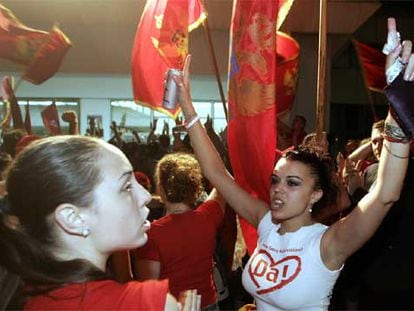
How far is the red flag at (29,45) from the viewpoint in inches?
139

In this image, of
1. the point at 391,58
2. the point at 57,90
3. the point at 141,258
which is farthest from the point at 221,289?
the point at 57,90

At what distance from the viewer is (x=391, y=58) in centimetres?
139

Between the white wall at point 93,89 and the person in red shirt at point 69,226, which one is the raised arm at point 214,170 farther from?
the white wall at point 93,89

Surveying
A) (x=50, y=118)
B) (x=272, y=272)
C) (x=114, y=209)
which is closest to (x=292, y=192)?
(x=272, y=272)

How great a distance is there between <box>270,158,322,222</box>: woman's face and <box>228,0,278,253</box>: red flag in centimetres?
33

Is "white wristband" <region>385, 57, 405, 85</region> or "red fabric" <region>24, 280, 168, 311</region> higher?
"white wristband" <region>385, 57, 405, 85</region>

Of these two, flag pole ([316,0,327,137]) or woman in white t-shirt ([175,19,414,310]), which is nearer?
woman in white t-shirt ([175,19,414,310])

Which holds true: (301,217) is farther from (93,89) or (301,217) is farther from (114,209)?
(93,89)

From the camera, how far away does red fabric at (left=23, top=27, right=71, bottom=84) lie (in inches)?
143

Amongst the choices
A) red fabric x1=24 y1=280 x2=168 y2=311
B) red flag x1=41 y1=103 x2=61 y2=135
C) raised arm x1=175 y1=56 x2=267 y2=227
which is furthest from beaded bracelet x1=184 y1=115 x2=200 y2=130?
red flag x1=41 y1=103 x2=61 y2=135

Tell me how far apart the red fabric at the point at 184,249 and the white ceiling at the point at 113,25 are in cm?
515

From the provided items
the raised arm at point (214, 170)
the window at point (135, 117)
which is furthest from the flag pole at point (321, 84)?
the window at point (135, 117)

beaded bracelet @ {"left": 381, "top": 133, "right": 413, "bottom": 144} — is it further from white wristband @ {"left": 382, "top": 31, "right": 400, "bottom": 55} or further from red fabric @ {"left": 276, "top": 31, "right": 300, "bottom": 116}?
red fabric @ {"left": 276, "top": 31, "right": 300, "bottom": 116}

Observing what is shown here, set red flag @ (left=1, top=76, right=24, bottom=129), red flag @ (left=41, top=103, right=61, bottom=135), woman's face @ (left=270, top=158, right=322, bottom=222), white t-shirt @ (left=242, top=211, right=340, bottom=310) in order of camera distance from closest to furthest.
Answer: white t-shirt @ (left=242, top=211, right=340, bottom=310), woman's face @ (left=270, top=158, right=322, bottom=222), red flag @ (left=1, top=76, right=24, bottom=129), red flag @ (left=41, top=103, right=61, bottom=135)
